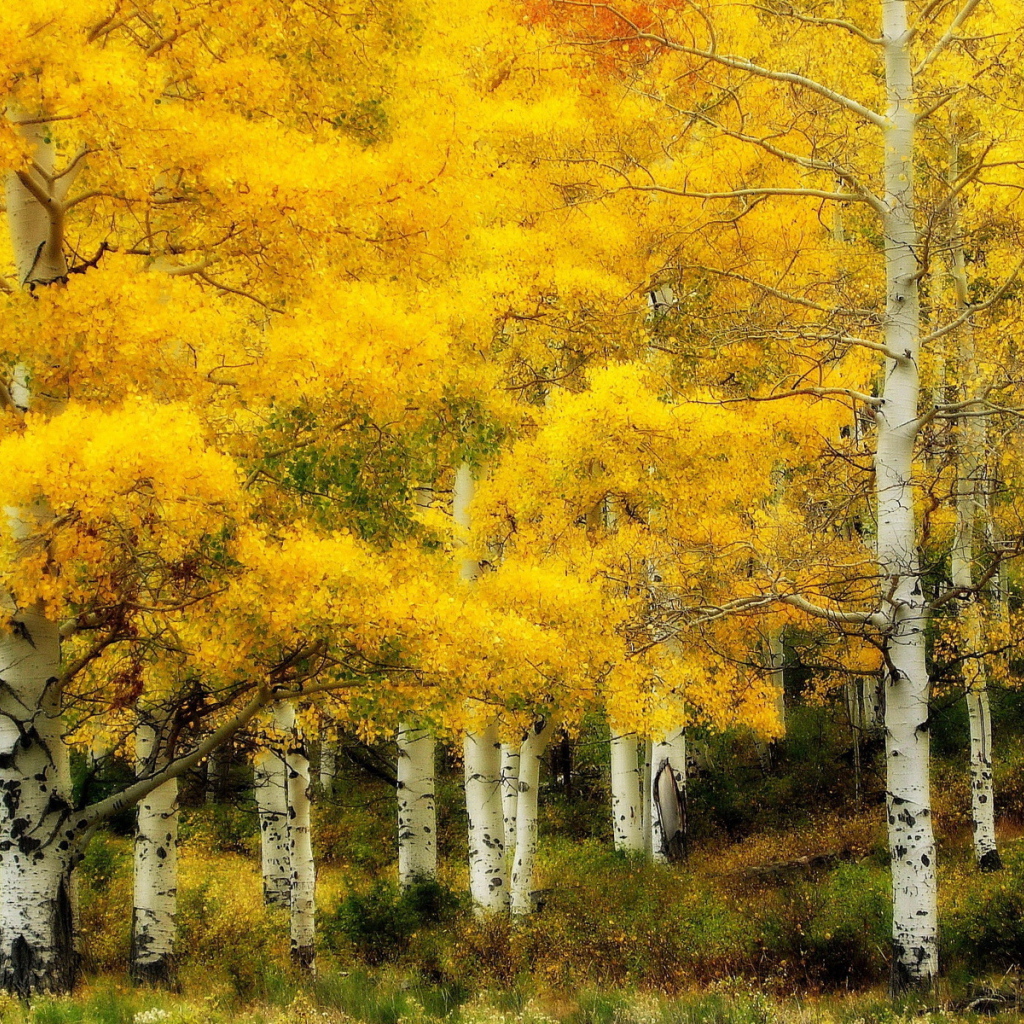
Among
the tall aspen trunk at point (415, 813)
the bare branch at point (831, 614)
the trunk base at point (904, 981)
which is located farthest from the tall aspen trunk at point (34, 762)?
the trunk base at point (904, 981)

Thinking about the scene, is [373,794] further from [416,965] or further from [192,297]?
[192,297]

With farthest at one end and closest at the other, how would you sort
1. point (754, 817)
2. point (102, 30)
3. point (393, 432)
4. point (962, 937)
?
point (754, 817), point (962, 937), point (393, 432), point (102, 30)

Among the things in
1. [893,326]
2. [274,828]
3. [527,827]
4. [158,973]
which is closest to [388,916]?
[527,827]

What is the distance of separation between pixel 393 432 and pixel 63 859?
136 inches

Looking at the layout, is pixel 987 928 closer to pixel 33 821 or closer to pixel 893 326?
pixel 893 326

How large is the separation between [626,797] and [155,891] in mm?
7800

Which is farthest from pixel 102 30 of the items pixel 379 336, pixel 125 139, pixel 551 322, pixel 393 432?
pixel 551 322

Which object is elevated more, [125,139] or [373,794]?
[125,139]

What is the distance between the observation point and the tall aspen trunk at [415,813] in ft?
37.6

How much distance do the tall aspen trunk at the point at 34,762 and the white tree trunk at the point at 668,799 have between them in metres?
8.60

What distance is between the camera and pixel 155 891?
8.67 metres

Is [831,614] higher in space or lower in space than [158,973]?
higher

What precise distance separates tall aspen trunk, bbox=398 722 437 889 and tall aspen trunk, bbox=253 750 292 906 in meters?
1.25

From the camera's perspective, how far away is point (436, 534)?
9.00 metres
